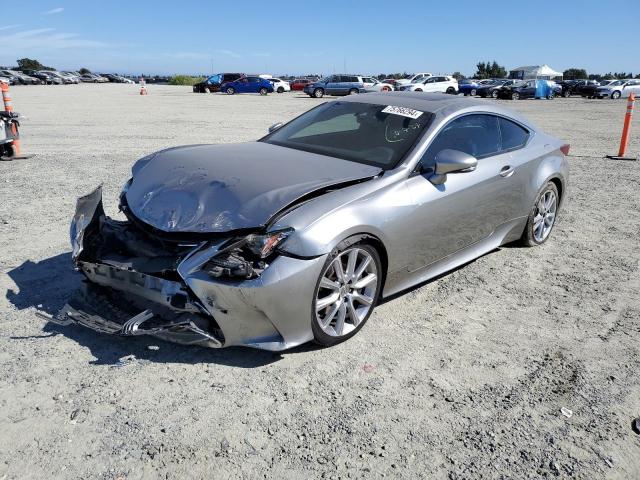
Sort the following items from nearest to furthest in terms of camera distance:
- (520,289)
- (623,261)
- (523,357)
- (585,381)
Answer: (585,381) → (523,357) → (520,289) → (623,261)

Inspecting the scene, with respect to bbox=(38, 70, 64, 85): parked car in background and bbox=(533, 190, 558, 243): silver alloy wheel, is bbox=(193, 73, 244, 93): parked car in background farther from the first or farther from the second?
bbox=(533, 190, 558, 243): silver alloy wheel

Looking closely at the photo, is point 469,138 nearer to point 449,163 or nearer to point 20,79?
point 449,163

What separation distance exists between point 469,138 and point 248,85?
3691cm

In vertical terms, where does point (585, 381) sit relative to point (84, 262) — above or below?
below

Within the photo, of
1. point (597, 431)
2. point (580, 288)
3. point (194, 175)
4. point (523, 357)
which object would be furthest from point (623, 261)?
point (194, 175)

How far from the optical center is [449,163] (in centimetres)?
389

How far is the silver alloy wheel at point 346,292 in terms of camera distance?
11.2 ft

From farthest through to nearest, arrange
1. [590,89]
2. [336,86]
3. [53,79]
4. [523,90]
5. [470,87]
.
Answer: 1. [53,79]
2. [470,87]
3. [590,89]
4. [523,90]
5. [336,86]

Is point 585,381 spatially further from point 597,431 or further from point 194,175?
point 194,175

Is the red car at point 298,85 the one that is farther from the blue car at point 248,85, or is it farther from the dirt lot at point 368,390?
the dirt lot at point 368,390

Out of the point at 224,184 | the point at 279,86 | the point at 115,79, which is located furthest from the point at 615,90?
the point at 115,79

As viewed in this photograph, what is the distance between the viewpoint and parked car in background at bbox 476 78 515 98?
37.8 m

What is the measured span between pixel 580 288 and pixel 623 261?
95cm

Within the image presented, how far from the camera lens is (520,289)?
182 inches
